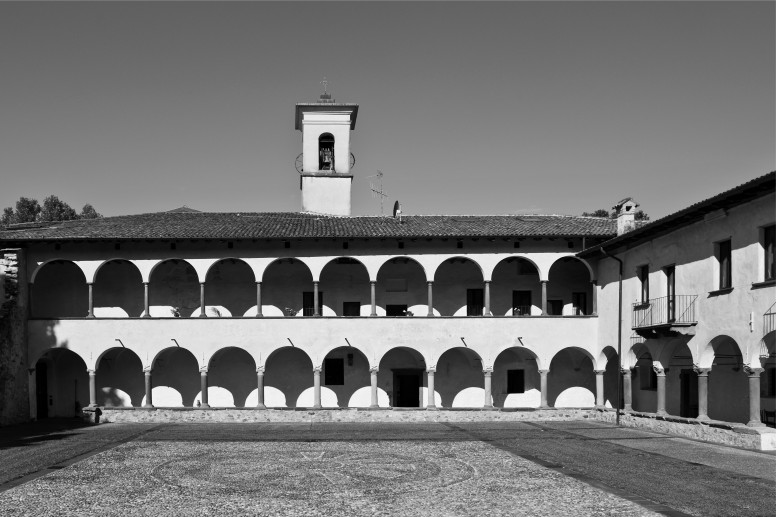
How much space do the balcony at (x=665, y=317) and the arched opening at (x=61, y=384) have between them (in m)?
23.0

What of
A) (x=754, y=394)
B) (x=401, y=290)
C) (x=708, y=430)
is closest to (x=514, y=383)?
(x=401, y=290)

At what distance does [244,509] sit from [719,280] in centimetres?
1626

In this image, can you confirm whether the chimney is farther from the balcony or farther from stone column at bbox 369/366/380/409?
stone column at bbox 369/366/380/409

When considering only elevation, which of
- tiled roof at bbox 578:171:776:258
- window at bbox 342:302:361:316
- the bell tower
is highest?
the bell tower

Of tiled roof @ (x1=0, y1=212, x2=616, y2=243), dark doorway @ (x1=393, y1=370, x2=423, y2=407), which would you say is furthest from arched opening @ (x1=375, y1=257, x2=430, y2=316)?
dark doorway @ (x1=393, y1=370, x2=423, y2=407)

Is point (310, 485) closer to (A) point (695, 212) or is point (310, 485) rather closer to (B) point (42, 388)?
(A) point (695, 212)

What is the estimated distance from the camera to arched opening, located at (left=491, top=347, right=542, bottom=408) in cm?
3666

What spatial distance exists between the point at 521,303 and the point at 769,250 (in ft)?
49.5

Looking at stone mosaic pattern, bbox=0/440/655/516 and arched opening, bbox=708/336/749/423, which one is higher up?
arched opening, bbox=708/336/749/423

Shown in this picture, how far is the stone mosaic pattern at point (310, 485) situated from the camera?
1517 cm

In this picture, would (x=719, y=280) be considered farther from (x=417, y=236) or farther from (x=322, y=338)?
(x=322, y=338)

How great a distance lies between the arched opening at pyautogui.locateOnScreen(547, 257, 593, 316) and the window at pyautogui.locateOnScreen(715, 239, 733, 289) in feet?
37.4

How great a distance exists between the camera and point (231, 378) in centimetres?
3659

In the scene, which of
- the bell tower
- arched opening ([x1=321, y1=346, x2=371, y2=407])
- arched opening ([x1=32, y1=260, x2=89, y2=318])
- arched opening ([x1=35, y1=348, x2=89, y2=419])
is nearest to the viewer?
arched opening ([x1=35, y1=348, x2=89, y2=419])
